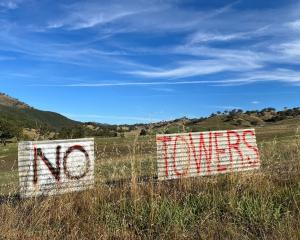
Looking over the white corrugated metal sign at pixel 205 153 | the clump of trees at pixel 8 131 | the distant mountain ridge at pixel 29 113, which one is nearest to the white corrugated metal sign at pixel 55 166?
the white corrugated metal sign at pixel 205 153

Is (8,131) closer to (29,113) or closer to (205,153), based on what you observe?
(205,153)

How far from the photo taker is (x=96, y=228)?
6609 millimetres

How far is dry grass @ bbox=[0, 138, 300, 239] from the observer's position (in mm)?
6270

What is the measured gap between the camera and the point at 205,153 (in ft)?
35.6

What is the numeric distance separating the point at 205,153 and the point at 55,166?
323 centimetres

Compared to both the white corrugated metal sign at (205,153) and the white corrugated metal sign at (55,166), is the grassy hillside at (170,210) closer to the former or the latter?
the white corrugated metal sign at (55,166)

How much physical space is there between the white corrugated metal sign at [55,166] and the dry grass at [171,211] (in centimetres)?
38

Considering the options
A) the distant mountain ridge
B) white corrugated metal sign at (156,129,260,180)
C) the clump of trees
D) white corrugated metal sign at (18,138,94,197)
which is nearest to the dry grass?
white corrugated metal sign at (18,138,94,197)

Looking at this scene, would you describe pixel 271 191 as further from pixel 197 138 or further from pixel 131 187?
pixel 197 138

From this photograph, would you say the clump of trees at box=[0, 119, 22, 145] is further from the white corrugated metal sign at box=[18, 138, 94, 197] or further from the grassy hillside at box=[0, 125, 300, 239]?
the grassy hillside at box=[0, 125, 300, 239]

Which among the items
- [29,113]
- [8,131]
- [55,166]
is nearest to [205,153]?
[55,166]

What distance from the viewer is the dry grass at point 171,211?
6.27 meters

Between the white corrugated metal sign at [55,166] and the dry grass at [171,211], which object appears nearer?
the dry grass at [171,211]

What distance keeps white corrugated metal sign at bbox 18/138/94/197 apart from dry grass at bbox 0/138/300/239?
0.38 m
